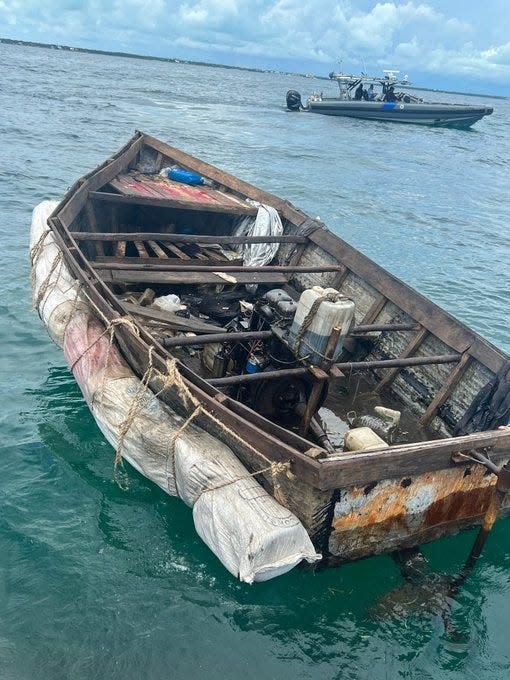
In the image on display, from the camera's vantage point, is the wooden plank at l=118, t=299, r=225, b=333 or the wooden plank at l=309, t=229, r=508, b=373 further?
the wooden plank at l=118, t=299, r=225, b=333

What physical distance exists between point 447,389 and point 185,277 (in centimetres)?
440

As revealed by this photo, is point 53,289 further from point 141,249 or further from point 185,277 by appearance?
point 141,249

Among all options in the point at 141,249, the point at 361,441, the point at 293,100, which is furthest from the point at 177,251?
the point at 293,100

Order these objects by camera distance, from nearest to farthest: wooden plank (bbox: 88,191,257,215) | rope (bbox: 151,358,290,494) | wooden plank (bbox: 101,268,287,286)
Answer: rope (bbox: 151,358,290,494) → wooden plank (bbox: 101,268,287,286) → wooden plank (bbox: 88,191,257,215)

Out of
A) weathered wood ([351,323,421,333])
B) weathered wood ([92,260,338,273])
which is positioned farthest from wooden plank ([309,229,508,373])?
weathered wood ([92,260,338,273])

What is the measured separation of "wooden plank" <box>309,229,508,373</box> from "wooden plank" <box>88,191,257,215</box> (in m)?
1.86

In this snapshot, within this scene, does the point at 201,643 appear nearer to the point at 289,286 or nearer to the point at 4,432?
the point at 4,432

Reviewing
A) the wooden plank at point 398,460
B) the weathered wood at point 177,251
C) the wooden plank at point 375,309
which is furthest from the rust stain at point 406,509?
the weathered wood at point 177,251

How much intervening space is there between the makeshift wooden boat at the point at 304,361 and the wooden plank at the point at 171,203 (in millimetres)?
33

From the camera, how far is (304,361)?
6.06 meters

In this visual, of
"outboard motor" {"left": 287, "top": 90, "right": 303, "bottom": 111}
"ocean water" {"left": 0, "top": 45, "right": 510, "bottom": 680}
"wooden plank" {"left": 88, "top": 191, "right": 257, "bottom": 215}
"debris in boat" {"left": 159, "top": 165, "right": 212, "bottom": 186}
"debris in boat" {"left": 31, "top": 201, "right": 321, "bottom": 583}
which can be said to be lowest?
"ocean water" {"left": 0, "top": 45, "right": 510, "bottom": 680}

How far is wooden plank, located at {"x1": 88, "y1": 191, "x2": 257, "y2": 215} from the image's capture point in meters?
10.1

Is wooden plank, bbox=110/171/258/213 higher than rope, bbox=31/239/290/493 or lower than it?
higher

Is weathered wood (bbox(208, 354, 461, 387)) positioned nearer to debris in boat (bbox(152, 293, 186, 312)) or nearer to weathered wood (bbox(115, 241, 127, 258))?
debris in boat (bbox(152, 293, 186, 312))
